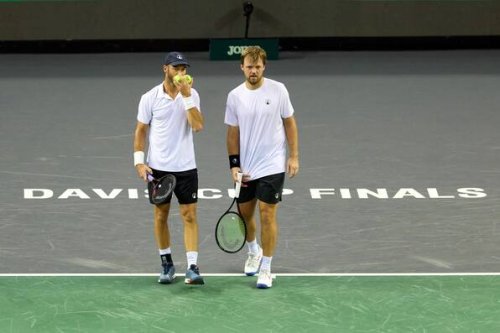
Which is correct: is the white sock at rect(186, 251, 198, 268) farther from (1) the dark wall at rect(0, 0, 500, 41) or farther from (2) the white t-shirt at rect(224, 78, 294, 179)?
(1) the dark wall at rect(0, 0, 500, 41)

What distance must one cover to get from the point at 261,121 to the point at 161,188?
3.11 ft

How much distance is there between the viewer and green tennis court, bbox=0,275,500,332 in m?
9.00

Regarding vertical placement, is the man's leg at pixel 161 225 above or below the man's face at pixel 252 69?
below

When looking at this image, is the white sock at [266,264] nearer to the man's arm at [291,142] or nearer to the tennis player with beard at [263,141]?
the tennis player with beard at [263,141]

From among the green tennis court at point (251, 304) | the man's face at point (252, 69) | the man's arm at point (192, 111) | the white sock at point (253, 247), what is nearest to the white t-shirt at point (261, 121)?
the man's face at point (252, 69)

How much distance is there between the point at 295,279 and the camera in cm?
1029

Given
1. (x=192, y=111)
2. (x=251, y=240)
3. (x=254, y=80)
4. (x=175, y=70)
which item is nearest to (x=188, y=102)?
(x=192, y=111)

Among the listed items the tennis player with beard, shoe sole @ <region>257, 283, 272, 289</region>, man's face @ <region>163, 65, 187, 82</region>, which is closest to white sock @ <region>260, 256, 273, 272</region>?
the tennis player with beard

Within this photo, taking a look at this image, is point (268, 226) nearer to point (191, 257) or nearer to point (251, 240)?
point (251, 240)

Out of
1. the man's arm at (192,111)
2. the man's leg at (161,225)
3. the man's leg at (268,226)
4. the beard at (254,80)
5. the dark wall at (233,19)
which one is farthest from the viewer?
the dark wall at (233,19)

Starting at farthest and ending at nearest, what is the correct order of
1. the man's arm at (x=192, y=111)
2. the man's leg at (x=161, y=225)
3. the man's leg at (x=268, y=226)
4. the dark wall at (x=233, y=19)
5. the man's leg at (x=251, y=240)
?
the dark wall at (x=233, y=19)
the man's leg at (x=251, y=240)
the man's leg at (x=161, y=225)
the man's leg at (x=268, y=226)
the man's arm at (x=192, y=111)

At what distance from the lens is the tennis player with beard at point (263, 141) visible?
9914 millimetres

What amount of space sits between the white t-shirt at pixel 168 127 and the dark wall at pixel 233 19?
1346 cm

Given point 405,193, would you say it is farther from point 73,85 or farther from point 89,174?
point 73,85
